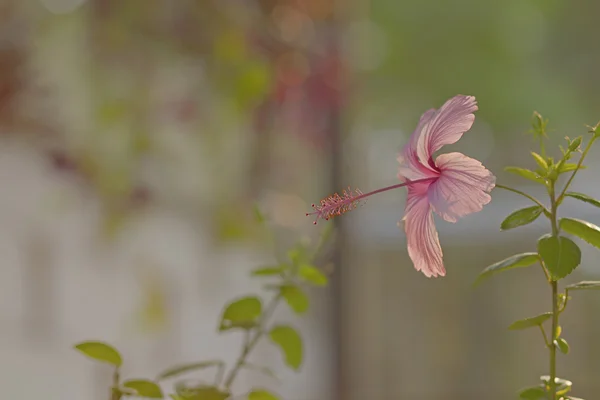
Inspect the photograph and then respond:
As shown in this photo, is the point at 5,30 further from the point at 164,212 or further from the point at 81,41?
the point at 164,212

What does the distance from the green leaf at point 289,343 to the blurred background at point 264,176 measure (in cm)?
81

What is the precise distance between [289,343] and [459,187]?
0.27 metres

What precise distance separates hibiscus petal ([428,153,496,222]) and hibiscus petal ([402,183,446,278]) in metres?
0.01

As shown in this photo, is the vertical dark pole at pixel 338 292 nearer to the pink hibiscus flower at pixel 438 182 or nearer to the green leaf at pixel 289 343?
the green leaf at pixel 289 343

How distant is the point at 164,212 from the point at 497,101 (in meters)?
0.82

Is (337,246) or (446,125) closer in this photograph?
(446,125)

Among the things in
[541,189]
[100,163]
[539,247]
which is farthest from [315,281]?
[541,189]

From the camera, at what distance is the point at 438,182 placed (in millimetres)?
452

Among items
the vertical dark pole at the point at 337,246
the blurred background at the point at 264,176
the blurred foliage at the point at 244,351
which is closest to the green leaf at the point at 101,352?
the blurred foliage at the point at 244,351

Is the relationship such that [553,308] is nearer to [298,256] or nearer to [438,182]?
[438,182]

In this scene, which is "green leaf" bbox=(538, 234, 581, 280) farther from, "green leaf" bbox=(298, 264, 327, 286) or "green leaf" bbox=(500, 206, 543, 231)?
"green leaf" bbox=(298, 264, 327, 286)

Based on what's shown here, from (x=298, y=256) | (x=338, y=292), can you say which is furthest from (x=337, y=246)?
(x=298, y=256)

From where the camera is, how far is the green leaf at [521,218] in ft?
1.42

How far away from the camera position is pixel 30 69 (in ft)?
4.13
